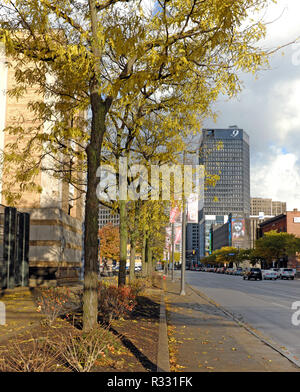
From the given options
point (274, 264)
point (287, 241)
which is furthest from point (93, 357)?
point (274, 264)

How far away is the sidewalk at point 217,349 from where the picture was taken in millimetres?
7742

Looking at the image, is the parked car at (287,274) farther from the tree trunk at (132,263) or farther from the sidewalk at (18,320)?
the sidewalk at (18,320)

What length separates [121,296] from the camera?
12.7 metres

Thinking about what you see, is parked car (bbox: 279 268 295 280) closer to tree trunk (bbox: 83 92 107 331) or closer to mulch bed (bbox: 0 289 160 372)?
mulch bed (bbox: 0 289 160 372)

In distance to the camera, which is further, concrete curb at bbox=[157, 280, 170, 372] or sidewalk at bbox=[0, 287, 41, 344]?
sidewalk at bbox=[0, 287, 41, 344]

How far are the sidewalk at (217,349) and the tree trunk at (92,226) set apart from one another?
182 centimetres

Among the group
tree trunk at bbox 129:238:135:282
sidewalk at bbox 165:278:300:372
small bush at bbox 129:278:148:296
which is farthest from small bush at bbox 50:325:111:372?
tree trunk at bbox 129:238:135:282

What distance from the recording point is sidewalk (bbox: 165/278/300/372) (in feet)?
25.4

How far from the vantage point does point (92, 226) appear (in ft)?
28.9

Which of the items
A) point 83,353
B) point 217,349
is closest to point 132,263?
point 217,349

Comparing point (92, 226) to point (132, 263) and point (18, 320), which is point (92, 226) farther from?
point (132, 263)

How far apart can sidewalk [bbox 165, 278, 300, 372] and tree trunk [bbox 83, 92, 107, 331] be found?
5.99ft

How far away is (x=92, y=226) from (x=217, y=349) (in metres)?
3.71
